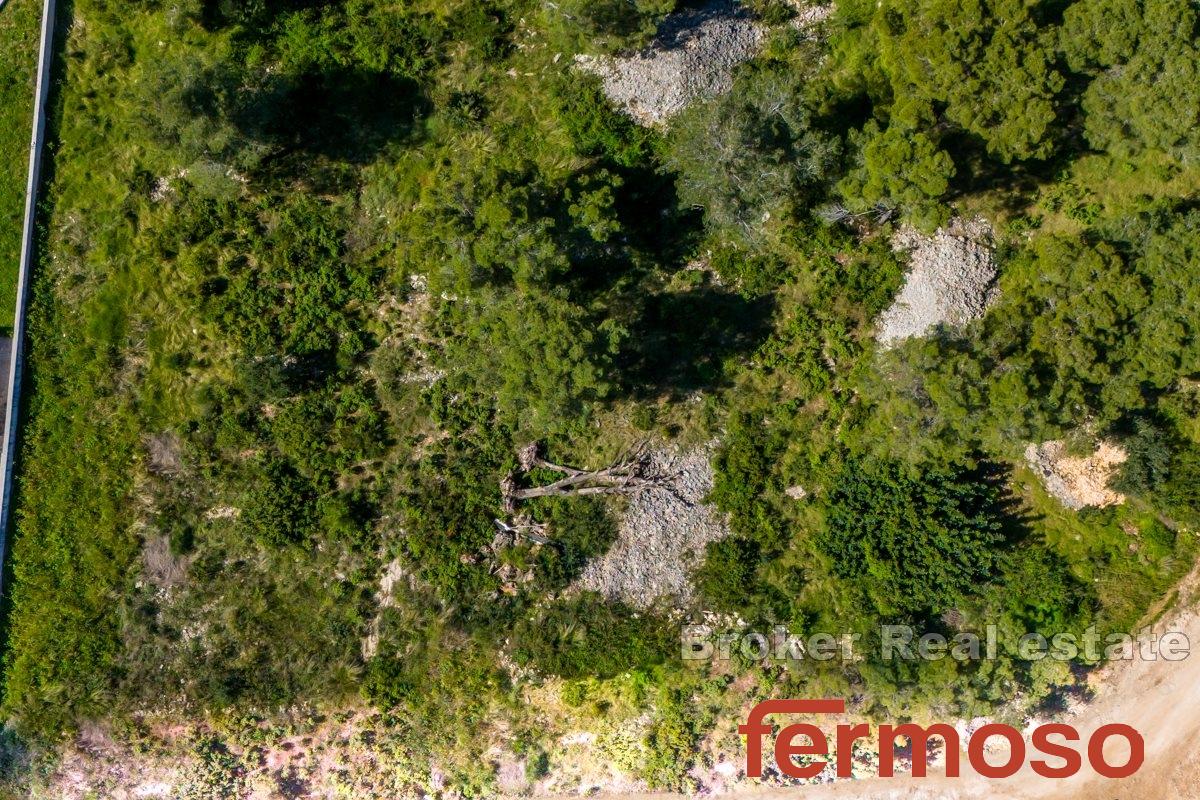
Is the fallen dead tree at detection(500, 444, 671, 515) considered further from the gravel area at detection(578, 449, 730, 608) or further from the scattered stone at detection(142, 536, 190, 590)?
the scattered stone at detection(142, 536, 190, 590)

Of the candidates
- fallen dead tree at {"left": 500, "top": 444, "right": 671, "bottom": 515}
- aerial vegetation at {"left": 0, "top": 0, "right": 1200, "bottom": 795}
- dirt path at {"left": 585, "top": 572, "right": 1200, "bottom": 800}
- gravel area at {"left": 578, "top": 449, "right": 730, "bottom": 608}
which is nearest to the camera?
aerial vegetation at {"left": 0, "top": 0, "right": 1200, "bottom": 795}

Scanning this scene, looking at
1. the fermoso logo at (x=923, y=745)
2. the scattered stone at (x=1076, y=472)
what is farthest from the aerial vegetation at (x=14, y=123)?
the scattered stone at (x=1076, y=472)

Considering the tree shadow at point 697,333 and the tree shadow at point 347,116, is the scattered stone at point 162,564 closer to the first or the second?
the tree shadow at point 347,116

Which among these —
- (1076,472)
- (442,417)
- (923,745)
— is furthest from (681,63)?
(923,745)

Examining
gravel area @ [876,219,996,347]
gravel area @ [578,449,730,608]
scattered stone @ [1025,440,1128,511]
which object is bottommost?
gravel area @ [578,449,730,608]

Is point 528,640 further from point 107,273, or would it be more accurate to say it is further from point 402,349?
point 107,273

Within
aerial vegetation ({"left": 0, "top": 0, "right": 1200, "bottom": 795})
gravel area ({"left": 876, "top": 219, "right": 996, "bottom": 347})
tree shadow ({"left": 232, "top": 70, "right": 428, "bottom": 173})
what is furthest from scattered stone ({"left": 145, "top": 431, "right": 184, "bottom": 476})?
gravel area ({"left": 876, "top": 219, "right": 996, "bottom": 347})

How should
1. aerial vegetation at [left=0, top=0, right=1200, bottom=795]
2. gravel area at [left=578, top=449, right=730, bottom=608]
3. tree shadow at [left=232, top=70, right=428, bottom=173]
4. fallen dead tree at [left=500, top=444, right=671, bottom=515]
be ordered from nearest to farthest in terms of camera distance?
1. aerial vegetation at [left=0, top=0, right=1200, bottom=795]
2. fallen dead tree at [left=500, top=444, right=671, bottom=515]
3. gravel area at [left=578, top=449, right=730, bottom=608]
4. tree shadow at [left=232, top=70, right=428, bottom=173]
